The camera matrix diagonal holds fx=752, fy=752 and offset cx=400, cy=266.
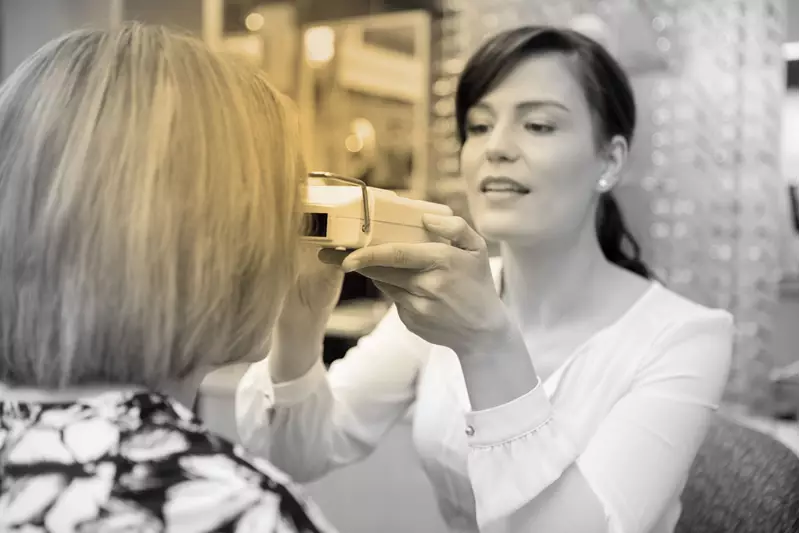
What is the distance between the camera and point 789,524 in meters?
0.63

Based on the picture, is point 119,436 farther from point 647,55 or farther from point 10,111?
point 647,55

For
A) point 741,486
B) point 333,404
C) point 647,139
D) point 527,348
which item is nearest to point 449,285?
point 527,348

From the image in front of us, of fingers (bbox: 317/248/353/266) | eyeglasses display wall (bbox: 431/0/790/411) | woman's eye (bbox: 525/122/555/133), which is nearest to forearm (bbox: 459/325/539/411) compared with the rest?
fingers (bbox: 317/248/353/266)

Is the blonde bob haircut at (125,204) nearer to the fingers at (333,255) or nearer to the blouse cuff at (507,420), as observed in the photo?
the fingers at (333,255)

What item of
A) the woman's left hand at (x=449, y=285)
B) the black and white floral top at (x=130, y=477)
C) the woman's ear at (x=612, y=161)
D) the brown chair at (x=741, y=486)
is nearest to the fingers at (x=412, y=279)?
the woman's left hand at (x=449, y=285)

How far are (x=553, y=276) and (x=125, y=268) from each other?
0.41m

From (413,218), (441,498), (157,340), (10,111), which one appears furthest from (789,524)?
(10,111)

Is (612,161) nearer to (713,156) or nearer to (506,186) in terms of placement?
(506,186)

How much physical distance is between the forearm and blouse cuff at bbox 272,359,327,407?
19 cm

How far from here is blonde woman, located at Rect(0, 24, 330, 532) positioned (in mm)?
361

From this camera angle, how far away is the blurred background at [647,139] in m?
0.81

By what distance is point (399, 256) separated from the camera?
1.52 ft

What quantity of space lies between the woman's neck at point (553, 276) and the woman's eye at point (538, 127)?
0.10 metres

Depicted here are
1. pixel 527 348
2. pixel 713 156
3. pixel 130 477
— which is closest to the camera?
pixel 130 477
